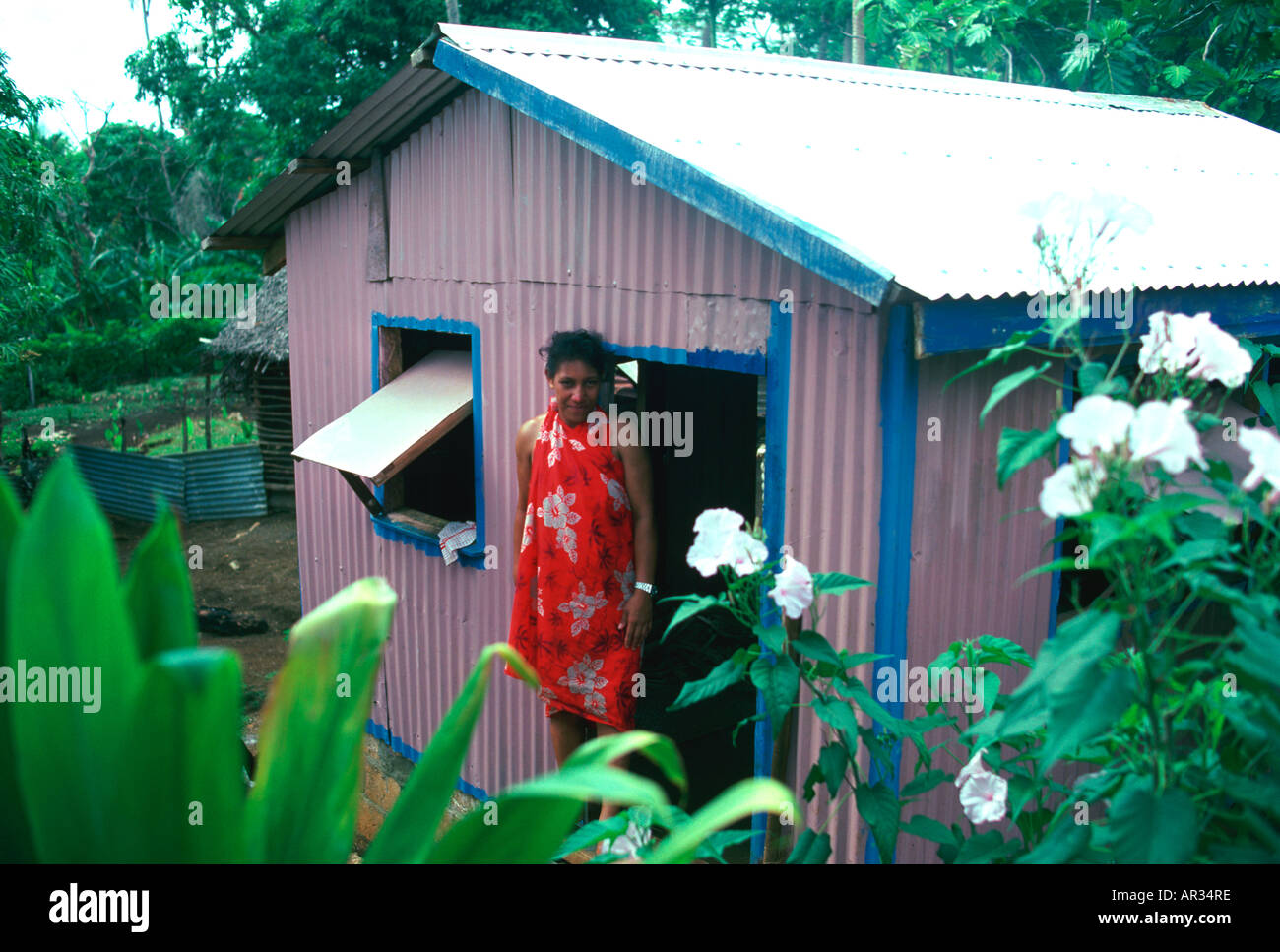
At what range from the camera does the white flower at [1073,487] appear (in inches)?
68.2

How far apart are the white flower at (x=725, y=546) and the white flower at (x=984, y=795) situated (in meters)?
0.73

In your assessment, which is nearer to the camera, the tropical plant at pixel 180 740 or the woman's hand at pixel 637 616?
the tropical plant at pixel 180 740

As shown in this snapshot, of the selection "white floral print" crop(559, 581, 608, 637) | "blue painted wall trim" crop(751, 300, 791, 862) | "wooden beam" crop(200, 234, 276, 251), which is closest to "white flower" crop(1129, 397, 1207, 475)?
"blue painted wall trim" crop(751, 300, 791, 862)

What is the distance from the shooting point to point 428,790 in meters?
1.44

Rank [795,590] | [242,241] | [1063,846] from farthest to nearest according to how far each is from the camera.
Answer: [242,241], [795,590], [1063,846]

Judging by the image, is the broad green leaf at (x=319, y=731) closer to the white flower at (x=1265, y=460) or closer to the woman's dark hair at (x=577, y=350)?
the white flower at (x=1265, y=460)

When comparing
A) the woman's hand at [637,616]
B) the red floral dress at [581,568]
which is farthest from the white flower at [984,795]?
the red floral dress at [581,568]

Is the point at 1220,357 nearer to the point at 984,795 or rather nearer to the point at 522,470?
the point at 984,795

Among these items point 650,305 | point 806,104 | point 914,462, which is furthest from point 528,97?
point 914,462

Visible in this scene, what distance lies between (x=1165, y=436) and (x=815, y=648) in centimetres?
101

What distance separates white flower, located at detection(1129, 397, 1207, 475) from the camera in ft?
5.45

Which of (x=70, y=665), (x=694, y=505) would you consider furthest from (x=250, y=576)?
(x=70, y=665)

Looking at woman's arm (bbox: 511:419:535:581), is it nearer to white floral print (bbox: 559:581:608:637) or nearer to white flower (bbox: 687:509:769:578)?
white floral print (bbox: 559:581:608:637)
